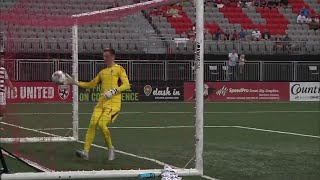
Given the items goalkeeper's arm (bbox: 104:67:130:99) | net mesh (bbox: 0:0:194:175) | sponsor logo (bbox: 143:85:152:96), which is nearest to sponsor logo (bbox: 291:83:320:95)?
net mesh (bbox: 0:0:194:175)

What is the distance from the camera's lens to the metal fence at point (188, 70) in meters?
28.1

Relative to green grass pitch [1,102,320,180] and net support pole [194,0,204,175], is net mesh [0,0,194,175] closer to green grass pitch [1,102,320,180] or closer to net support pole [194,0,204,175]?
green grass pitch [1,102,320,180]

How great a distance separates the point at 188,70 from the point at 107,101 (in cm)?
1978

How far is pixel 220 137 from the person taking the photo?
15.1 metres

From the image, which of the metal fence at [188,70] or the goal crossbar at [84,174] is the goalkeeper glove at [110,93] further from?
the metal fence at [188,70]

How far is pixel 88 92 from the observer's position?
28.9 metres

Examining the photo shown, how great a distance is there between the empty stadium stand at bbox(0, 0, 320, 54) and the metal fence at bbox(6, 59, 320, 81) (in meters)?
0.85

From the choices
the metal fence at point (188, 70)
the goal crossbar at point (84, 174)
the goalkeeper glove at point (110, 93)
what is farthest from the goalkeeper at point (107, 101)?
the metal fence at point (188, 70)

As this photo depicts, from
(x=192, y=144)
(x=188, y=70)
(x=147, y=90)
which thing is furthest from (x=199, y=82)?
(x=188, y=70)

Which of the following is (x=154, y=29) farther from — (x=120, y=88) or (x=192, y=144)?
(x=120, y=88)

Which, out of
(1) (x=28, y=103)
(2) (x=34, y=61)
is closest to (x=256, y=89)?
(2) (x=34, y=61)

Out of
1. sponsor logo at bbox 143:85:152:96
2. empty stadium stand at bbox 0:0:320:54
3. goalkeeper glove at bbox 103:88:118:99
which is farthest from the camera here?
sponsor logo at bbox 143:85:152:96

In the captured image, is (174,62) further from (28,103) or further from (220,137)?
(220,137)

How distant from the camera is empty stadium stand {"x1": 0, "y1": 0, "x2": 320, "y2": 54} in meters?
12.3
